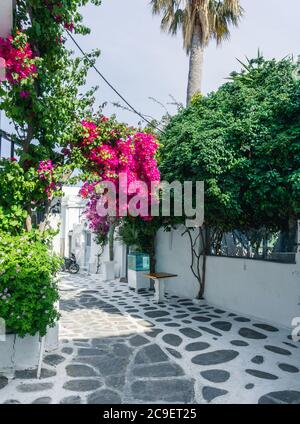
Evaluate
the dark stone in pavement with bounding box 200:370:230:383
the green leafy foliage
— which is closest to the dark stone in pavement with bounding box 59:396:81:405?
the dark stone in pavement with bounding box 200:370:230:383

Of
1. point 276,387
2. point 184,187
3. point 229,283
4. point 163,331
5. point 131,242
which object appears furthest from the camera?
point 131,242

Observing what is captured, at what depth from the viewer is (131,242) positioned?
13.2 metres

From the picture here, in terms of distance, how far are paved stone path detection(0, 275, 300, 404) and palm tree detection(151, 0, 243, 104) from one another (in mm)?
8964

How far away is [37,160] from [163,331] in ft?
14.6

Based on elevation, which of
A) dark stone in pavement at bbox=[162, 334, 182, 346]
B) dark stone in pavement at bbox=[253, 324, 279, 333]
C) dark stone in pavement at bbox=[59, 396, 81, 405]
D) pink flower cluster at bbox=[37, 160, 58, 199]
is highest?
pink flower cluster at bbox=[37, 160, 58, 199]

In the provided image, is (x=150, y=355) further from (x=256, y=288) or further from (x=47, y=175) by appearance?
(x=256, y=288)

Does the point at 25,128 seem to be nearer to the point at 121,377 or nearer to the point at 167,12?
the point at 121,377

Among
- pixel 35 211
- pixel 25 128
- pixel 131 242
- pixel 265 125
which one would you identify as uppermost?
pixel 265 125

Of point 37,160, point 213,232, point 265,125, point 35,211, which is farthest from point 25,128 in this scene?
point 213,232

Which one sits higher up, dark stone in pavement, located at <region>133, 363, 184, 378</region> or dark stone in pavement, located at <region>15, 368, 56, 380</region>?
dark stone in pavement, located at <region>15, 368, 56, 380</region>

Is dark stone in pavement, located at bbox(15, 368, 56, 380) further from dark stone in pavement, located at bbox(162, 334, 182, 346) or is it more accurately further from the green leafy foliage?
the green leafy foliage

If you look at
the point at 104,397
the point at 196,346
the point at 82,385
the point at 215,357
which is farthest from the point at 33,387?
the point at 196,346

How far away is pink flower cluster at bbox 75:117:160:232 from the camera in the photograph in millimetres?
6074

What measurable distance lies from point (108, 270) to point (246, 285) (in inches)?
308
